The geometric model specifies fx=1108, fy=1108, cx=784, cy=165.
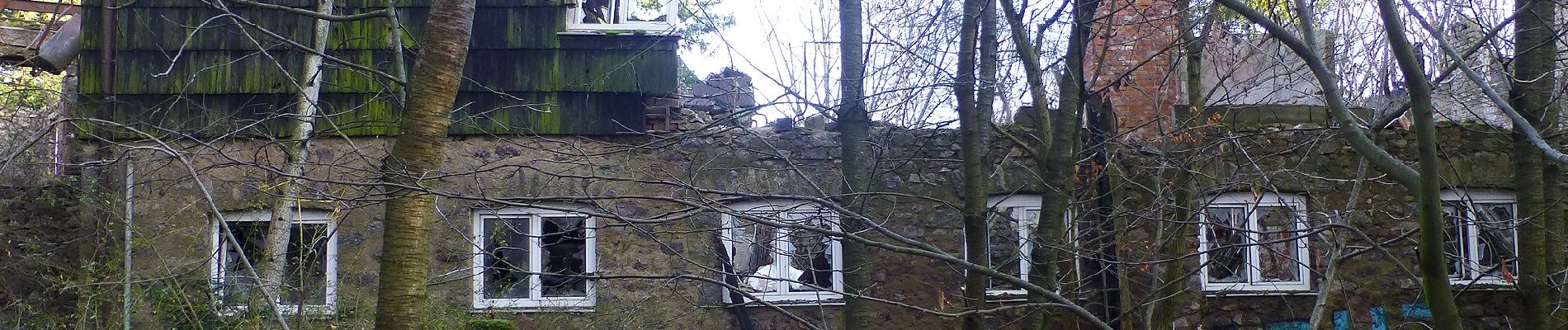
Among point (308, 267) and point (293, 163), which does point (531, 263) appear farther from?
point (293, 163)

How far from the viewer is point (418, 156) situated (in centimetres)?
471

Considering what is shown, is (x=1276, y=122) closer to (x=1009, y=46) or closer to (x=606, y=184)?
(x=1009, y=46)

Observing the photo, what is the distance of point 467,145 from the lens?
27.6 feet

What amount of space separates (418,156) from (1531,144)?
5105mm

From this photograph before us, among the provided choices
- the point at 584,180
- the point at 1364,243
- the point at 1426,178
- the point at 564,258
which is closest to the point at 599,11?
the point at 584,180

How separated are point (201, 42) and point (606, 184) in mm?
3288

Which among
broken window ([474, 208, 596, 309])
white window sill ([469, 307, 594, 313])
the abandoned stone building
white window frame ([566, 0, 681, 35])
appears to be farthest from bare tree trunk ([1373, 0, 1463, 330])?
white window sill ([469, 307, 594, 313])

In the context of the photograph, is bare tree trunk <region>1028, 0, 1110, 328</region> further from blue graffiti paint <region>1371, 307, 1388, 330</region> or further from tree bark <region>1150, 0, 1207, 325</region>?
blue graffiti paint <region>1371, 307, 1388, 330</region>

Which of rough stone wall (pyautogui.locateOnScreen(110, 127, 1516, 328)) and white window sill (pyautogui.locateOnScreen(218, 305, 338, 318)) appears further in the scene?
rough stone wall (pyautogui.locateOnScreen(110, 127, 1516, 328))

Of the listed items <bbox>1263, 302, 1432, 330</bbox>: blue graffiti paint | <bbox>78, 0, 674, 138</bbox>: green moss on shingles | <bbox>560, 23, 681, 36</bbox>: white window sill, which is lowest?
<bbox>1263, 302, 1432, 330</bbox>: blue graffiti paint

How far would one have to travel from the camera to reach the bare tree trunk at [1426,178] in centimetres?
326

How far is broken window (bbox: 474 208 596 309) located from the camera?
326 inches

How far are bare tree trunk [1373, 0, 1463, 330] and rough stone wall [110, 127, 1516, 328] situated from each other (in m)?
4.31

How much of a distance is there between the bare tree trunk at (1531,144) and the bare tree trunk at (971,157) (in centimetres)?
247
